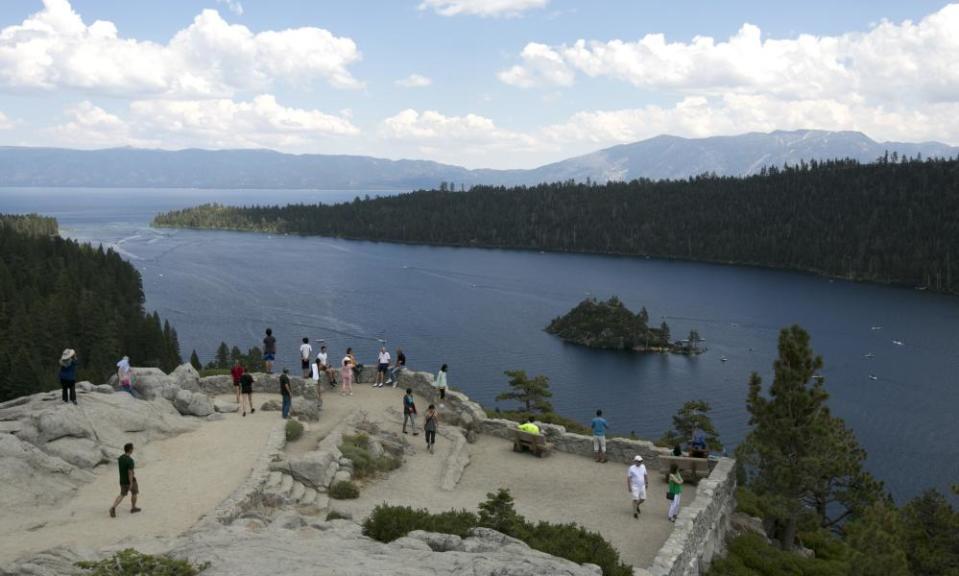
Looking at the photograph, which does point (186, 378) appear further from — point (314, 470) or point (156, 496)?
point (156, 496)

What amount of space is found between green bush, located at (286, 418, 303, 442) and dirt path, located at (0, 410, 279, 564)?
2.34 ft

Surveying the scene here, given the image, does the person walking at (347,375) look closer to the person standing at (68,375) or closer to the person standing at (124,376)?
the person standing at (124,376)

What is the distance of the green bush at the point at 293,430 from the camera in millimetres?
24672

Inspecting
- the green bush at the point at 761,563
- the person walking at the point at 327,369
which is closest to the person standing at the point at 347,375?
the person walking at the point at 327,369

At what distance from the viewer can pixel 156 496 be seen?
747 inches

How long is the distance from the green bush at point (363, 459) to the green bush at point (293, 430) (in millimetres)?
1717

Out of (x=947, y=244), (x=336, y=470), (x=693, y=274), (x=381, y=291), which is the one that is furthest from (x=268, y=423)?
(x=947, y=244)

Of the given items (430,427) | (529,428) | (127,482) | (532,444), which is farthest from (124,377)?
(532,444)

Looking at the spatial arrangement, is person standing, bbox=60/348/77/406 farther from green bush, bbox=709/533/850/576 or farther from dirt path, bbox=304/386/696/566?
green bush, bbox=709/533/850/576

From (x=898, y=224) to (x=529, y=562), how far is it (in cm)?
21951

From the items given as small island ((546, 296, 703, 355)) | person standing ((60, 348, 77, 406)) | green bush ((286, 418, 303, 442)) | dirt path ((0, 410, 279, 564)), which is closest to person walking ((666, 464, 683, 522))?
dirt path ((0, 410, 279, 564))

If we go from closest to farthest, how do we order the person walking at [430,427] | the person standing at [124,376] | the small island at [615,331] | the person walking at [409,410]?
1. the person walking at [430,427]
2. the person standing at [124,376]
3. the person walking at [409,410]
4. the small island at [615,331]

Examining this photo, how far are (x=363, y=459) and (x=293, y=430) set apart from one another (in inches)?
128

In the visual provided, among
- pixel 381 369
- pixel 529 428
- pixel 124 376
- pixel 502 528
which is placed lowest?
pixel 529 428
